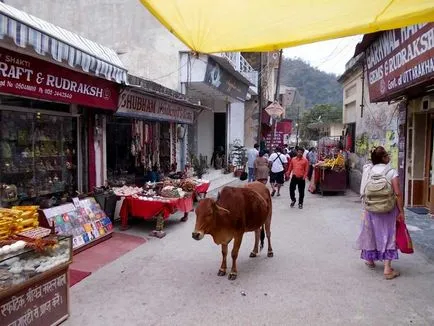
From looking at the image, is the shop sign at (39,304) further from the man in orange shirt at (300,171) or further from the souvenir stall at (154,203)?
the man in orange shirt at (300,171)

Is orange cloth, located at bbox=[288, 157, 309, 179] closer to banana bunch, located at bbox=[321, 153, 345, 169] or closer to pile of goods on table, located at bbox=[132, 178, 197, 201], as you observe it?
pile of goods on table, located at bbox=[132, 178, 197, 201]

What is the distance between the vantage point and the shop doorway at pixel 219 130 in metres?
21.2

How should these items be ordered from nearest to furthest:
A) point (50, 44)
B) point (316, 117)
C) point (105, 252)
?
1. point (50, 44)
2. point (105, 252)
3. point (316, 117)

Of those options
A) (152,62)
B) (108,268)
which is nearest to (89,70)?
(108,268)

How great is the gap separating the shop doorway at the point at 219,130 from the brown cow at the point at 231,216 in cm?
1525

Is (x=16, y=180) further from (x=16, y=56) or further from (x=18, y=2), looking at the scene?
(x=18, y=2)

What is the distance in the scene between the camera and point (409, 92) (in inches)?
350

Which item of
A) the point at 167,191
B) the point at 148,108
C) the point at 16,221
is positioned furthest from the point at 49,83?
the point at 148,108

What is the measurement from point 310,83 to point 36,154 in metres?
67.7

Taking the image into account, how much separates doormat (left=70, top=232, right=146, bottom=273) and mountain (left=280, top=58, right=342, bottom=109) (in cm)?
6468

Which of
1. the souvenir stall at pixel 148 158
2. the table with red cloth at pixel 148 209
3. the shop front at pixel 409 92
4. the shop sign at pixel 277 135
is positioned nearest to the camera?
the shop front at pixel 409 92

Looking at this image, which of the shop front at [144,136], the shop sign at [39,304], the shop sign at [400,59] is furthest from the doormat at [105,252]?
the shop sign at [400,59]

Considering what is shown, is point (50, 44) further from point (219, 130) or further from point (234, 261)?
point (219, 130)

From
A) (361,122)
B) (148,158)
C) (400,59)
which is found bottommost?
(148,158)
